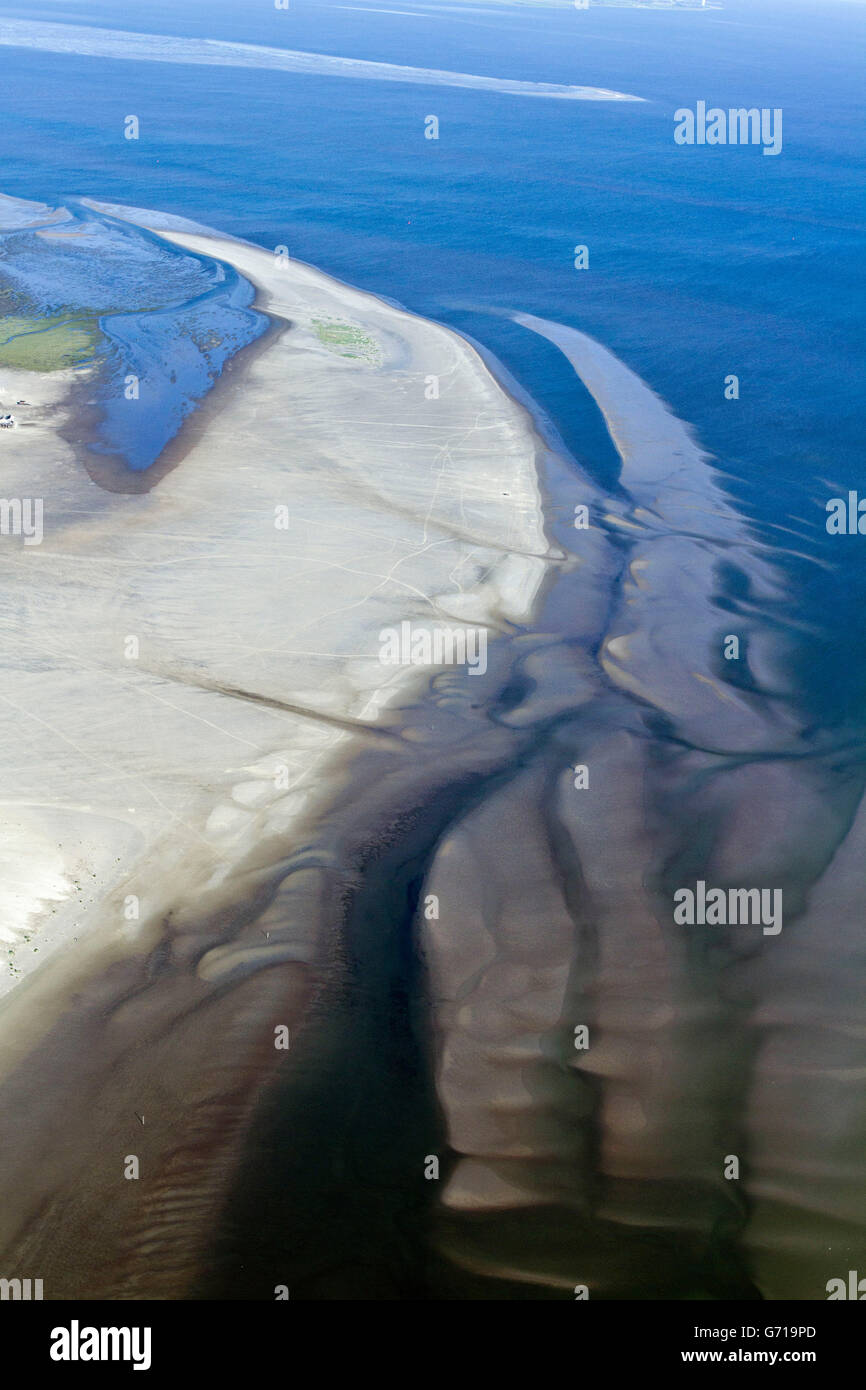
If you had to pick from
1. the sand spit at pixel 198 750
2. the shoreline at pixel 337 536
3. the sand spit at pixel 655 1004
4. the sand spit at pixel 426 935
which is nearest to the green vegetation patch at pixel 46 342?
the shoreline at pixel 337 536

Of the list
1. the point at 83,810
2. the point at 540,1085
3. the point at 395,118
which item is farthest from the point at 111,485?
the point at 395,118

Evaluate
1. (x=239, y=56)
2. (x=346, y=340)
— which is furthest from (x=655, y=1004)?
(x=239, y=56)

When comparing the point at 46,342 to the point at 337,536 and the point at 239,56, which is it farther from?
the point at 239,56

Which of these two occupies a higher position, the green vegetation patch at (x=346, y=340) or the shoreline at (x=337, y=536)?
the green vegetation patch at (x=346, y=340)

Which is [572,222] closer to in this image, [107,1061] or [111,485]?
[111,485]

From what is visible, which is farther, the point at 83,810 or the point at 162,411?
the point at 162,411

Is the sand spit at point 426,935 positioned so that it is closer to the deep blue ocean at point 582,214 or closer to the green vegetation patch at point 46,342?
the deep blue ocean at point 582,214
